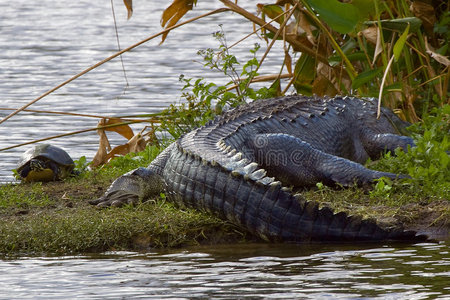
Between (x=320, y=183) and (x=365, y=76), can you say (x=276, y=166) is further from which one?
(x=365, y=76)

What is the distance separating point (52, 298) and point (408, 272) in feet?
5.33

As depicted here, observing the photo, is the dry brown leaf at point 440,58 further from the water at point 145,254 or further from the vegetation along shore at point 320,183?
the water at point 145,254

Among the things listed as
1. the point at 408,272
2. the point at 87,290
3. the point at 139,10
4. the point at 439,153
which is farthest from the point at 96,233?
the point at 139,10

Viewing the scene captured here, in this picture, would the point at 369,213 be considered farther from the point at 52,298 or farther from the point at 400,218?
the point at 52,298

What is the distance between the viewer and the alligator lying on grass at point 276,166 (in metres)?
4.67

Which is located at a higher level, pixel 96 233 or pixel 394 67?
pixel 394 67

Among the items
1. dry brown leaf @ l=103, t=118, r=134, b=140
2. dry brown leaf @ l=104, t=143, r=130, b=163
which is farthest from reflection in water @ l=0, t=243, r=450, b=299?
dry brown leaf @ l=103, t=118, r=134, b=140

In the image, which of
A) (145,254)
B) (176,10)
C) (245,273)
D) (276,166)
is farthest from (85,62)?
(245,273)

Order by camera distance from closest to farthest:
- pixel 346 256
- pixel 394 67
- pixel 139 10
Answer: pixel 346 256 → pixel 394 67 → pixel 139 10

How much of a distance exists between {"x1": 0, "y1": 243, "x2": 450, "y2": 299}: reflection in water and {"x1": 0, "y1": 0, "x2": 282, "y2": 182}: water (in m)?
3.27

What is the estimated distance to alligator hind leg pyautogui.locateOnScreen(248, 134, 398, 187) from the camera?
18.7 ft

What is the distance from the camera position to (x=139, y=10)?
1939 centimetres

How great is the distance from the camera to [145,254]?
473 cm

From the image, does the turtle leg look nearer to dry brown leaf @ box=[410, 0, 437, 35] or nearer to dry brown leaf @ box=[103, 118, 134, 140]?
dry brown leaf @ box=[103, 118, 134, 140]
